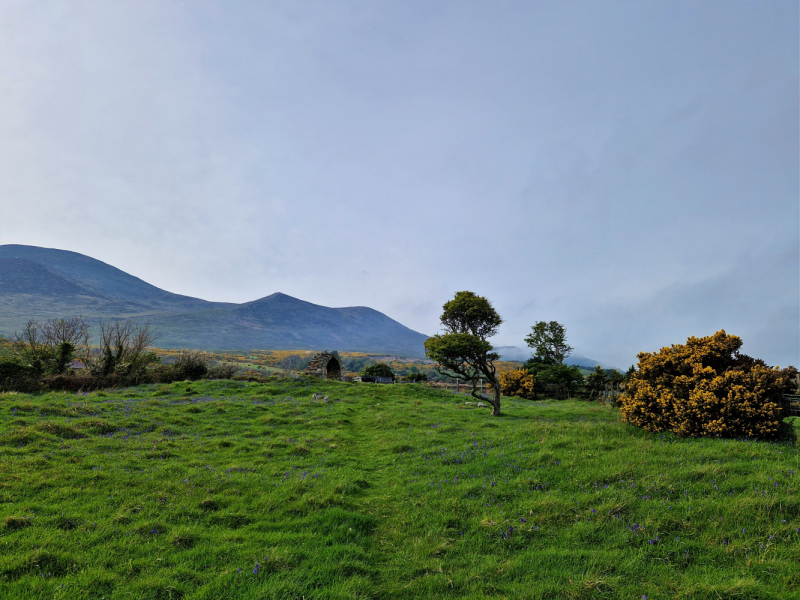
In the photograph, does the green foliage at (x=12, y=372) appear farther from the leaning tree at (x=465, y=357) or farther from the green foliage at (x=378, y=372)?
the green foliage at (x=378, y=372)

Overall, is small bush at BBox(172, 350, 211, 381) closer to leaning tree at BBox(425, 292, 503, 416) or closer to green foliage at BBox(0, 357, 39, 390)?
green foliage at BBox(0, 357, 39, 390)

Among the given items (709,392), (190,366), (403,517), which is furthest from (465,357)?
(190,366)

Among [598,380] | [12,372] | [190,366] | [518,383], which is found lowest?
[12,372]

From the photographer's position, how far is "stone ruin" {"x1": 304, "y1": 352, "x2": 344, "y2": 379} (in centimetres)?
4200

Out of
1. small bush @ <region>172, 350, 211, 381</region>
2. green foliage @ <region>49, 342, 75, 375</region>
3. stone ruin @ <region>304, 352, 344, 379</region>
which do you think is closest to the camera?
green foliage @ <region>49, 342, 75, 375</region>

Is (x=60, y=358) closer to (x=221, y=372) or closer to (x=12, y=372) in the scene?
(x=12, y=372)

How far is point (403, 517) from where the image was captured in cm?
788

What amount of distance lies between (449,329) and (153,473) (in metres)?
40.4

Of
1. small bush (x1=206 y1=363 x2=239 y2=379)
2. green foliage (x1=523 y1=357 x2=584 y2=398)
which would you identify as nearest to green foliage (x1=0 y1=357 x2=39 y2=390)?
small bush (x1=206 y1=363 x2=239 y2=379)

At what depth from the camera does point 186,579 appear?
5.45 metres

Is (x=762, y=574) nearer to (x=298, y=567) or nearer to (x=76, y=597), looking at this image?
(x=298, y=567)

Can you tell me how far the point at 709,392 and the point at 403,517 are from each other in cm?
1186

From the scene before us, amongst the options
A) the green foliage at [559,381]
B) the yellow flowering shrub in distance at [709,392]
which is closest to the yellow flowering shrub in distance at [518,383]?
the green foliage at [559,381]

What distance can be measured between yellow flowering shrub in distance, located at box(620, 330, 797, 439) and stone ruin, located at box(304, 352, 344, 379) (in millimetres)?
33445
